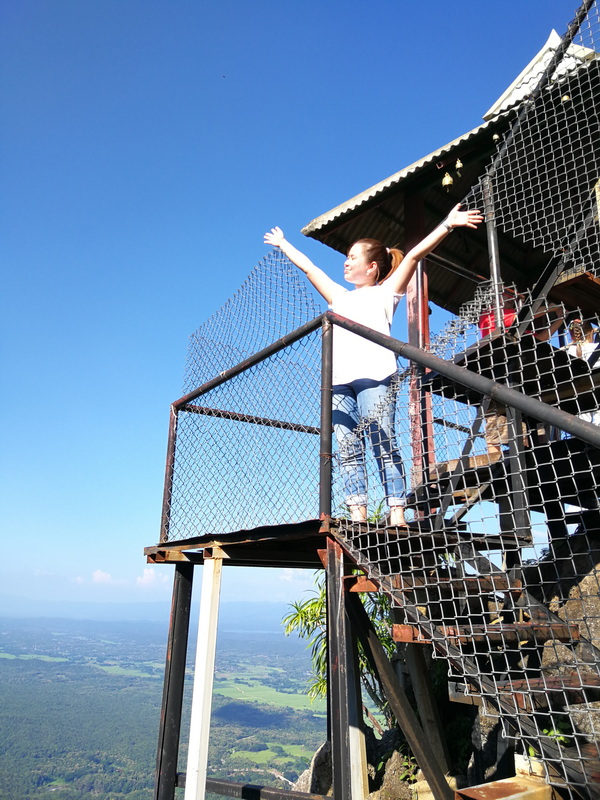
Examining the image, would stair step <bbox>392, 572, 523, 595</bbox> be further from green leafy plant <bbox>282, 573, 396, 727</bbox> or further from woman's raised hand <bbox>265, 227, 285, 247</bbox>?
green leafy plant <bbox>282, 573, 396, 727</bbox>

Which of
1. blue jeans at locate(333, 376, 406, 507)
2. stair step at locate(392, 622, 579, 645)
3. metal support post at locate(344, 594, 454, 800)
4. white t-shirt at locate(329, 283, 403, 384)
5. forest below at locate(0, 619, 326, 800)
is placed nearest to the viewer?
stair step at locate(392, 622, 579, 645)

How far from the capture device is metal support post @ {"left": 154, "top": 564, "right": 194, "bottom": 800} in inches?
170

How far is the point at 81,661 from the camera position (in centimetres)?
13738

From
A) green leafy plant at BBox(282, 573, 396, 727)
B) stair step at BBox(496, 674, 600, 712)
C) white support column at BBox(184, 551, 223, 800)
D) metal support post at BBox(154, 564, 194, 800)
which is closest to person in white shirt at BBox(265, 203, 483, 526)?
stair step at BBox(496, 674, 600, 712)

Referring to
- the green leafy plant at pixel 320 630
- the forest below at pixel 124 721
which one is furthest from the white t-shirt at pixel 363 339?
the forest below at pixel 124 721

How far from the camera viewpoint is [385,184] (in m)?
5.80

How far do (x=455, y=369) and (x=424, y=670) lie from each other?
321cm

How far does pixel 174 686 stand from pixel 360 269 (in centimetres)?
315

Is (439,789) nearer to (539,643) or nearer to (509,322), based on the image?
(539,643)

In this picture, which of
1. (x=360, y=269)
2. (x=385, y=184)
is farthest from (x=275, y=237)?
(x=385, y=184)

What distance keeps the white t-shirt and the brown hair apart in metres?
0.21

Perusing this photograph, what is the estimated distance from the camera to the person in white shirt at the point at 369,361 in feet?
10.4

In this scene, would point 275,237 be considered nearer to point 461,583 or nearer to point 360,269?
point 360,269

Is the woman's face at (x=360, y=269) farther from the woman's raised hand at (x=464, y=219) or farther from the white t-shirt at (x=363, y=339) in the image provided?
the woman's raised hand at (x=464, y=219)
